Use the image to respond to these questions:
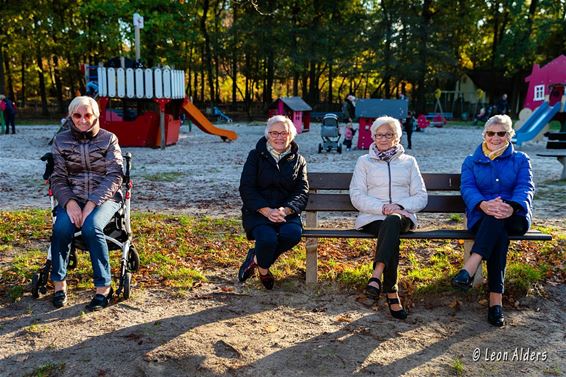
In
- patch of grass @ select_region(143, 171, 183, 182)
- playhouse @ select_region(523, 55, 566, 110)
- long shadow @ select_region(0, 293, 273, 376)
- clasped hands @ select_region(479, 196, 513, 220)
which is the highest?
playhouse @ select_region(523, 55, 566, 110)

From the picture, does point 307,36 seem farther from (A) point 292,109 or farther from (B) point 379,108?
(B) point 379,108

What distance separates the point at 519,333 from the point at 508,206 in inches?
34.5

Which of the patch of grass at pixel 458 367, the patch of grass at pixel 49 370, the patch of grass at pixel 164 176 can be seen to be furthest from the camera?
the patch of grass at pixel 164 176

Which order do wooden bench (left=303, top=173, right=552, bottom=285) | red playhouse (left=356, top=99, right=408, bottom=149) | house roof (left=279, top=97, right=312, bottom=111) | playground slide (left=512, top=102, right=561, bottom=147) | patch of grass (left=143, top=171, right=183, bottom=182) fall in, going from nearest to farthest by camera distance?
wooden bench (left=303, top=173, right=552, bottom=285) < patch of grass (left=143, top=171, right=183, bottom=182) < red playhouse (left=356, top=99, right=408, bottom=149) < playground slide (left=512, top=102, right=561, bottom=147) < house roof (left=279, top=97, right=312, bottom=111)

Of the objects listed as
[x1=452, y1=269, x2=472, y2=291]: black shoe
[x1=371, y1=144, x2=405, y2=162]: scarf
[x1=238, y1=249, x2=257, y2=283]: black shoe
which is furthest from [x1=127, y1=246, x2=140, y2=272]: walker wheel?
[x1=452, y1=269, x2=472, y2=291]: black shoe

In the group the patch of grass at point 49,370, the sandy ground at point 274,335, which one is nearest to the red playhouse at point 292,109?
the sandy ground at point 274,335

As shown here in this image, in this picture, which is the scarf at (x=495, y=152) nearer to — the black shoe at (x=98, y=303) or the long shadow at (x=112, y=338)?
the long shadow at (x=112, y=338)

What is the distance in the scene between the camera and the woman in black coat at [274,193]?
4.01 m

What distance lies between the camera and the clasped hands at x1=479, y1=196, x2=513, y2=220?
374 centimetres

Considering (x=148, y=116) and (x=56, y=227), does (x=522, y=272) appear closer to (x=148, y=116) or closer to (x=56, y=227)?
(x=56, y=227)

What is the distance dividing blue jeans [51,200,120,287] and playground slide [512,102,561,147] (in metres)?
15.6

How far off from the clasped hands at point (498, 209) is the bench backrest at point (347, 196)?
454mm

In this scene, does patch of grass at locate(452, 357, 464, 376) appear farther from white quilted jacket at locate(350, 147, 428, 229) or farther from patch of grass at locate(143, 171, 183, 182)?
patch of grass at locate(143, 171, 183, 182)

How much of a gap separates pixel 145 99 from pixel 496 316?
15.1 meters
